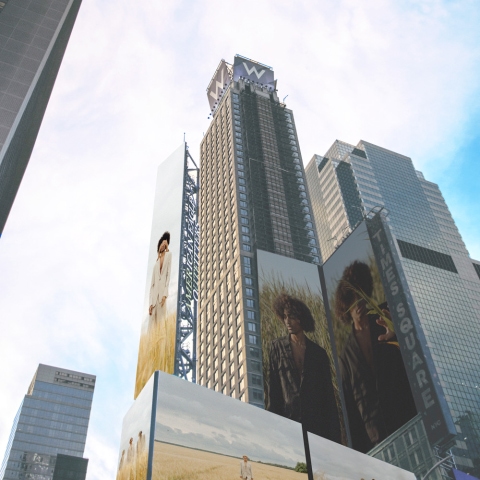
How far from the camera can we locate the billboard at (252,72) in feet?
470

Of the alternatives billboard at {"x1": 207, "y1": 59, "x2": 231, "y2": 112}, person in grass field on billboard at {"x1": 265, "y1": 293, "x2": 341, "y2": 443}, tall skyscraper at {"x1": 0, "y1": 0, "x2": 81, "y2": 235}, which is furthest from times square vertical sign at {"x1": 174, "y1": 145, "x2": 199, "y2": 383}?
billboard at {"x1": 207, "y1": 59, "x2": 231, "y2": 112}

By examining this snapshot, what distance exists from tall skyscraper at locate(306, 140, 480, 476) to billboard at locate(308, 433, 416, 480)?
81.6 metres

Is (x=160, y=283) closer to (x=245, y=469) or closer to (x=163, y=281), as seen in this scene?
(x=163, y=281)

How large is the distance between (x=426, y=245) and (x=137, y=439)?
132232mm

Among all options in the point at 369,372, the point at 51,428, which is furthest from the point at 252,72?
the point at 51,428

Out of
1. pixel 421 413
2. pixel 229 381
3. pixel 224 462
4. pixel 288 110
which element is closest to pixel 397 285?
pixel 421 413

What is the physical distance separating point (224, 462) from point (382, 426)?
138 ft

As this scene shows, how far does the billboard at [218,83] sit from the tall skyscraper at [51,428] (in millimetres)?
87016

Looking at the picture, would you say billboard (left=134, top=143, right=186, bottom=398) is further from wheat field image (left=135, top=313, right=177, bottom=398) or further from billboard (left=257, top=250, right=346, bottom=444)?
billboard (left=257, top=250, right=346, bottom=444)

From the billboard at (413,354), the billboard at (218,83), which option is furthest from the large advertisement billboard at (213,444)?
the billboard at (218,83)

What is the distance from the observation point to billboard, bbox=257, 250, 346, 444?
6888cm

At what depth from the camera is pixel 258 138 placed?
123 m

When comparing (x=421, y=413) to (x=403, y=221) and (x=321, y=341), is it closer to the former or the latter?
(x=321, y=341)

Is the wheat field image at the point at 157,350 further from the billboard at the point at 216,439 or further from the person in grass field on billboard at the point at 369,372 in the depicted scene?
the person in grass field on billboard at the point at 369,372
